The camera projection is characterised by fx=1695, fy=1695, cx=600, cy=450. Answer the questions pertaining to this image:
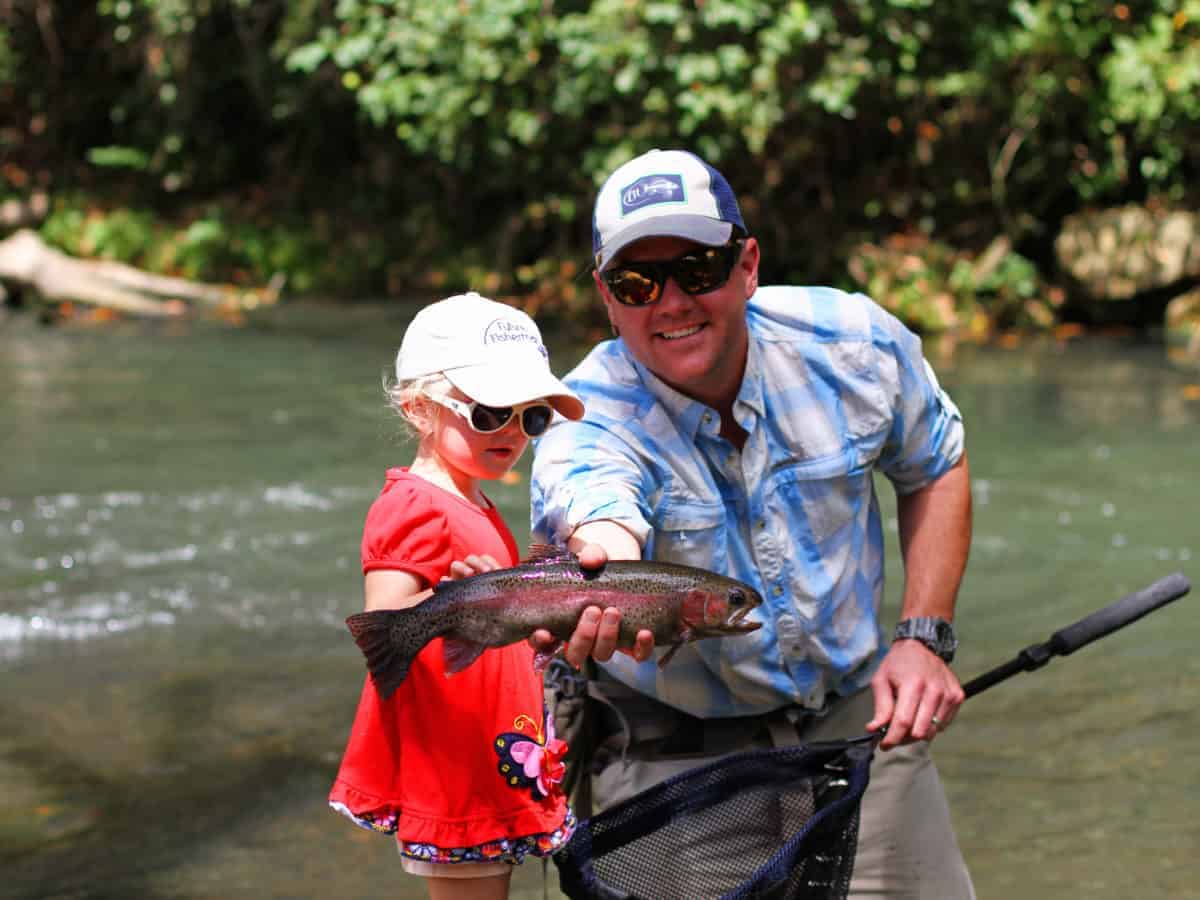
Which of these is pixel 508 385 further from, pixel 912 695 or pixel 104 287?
pixel 104 287

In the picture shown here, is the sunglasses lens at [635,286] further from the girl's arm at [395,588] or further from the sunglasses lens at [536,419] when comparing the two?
the girl's arm at [395,588]

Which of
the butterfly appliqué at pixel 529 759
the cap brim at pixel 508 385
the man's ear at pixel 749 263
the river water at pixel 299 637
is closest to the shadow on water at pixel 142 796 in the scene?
the river water at pixel 299 637

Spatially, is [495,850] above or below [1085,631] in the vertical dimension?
below

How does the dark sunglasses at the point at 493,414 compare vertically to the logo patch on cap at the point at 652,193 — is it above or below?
below

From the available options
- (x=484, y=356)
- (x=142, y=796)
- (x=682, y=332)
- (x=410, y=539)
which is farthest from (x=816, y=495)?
(x=142, y=796)

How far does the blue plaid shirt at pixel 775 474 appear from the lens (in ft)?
11.6

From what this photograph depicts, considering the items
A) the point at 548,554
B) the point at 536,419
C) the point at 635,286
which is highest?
the point at 635,286

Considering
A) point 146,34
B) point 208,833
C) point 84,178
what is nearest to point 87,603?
point 208,833

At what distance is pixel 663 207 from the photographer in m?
3.38

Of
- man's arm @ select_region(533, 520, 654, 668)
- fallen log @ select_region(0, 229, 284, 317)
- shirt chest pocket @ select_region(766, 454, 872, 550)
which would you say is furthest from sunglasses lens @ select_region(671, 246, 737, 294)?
fallen log @ select_region(0, 229, 284, 317)

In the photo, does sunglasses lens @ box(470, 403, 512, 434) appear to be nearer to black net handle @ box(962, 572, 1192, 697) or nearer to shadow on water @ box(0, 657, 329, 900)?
black net handle @ box(962, 572, 1192, 697)

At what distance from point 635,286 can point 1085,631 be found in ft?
3.85

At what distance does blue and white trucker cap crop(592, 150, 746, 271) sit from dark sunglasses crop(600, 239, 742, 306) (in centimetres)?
4

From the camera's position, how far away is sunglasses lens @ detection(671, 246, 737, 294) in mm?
3412
